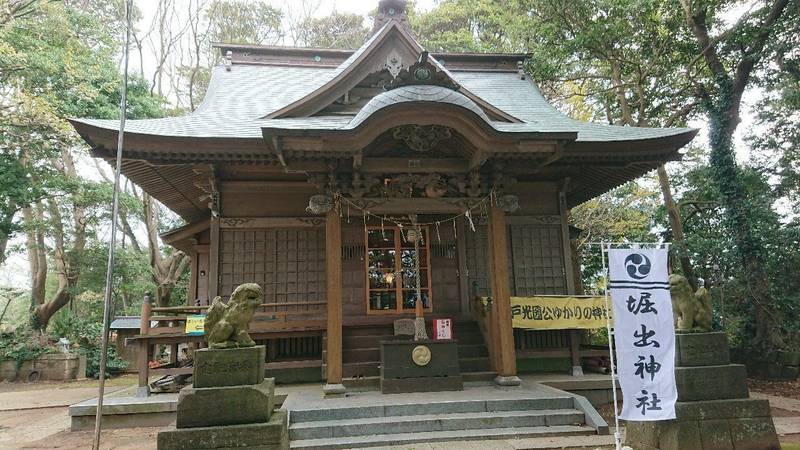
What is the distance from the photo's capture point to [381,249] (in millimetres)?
9648

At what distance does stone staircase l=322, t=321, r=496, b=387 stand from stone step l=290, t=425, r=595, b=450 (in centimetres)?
194

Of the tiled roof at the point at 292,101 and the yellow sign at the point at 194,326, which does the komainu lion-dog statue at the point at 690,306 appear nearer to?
the tiled roof at the point at 292,101

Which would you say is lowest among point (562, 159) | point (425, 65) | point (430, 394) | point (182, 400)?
point (430, 394)

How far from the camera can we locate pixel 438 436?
5.87m

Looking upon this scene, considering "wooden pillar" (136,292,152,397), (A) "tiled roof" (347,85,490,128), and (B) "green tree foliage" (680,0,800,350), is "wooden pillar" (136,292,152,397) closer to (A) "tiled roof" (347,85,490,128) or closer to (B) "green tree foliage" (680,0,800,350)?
(A) "tiled roof" (347,85,490,128)

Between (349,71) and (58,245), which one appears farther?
(58,245)

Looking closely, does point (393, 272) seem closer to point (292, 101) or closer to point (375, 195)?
point (375, 195)

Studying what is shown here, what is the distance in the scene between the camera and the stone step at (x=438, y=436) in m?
5.68

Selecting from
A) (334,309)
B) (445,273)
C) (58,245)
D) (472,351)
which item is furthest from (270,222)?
(58,245)

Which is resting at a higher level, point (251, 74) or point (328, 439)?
point (251, 74)

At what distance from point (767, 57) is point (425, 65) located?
10655mm

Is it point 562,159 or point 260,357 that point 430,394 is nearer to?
point 260,357

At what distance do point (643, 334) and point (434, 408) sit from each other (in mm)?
2854

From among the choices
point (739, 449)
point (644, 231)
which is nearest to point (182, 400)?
point (739, 449)
